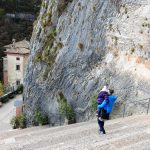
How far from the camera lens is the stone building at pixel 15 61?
2566 inches

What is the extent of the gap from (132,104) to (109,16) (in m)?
4.49

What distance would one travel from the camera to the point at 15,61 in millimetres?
65938

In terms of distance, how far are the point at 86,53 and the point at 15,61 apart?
46.3 metres

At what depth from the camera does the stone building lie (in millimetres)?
65188

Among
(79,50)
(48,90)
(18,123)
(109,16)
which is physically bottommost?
(18,123)

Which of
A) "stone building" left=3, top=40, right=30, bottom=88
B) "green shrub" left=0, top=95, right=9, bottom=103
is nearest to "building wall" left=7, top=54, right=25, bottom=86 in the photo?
"stone building" left=3, top=40, right=30, bottom=88

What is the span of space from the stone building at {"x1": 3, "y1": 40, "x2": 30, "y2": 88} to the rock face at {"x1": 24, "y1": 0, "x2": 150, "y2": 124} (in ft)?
129

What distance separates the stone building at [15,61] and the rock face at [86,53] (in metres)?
39.3

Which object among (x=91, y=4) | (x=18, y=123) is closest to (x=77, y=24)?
(x=91, y=4)

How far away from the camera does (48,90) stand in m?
23.3

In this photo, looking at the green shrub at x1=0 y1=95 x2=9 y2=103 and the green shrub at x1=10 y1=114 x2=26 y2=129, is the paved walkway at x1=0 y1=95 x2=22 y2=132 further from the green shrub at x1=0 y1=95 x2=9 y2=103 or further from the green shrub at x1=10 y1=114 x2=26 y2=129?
the green shrub at x1=10 y1=114 x2=26 y2=129

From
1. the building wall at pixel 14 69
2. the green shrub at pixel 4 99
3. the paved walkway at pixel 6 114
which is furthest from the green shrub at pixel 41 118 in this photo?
the building wall at pixel 14 69

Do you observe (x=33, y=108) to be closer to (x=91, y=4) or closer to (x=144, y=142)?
(x=91, y=4)

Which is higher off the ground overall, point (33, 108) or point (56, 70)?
point (56, 70)
